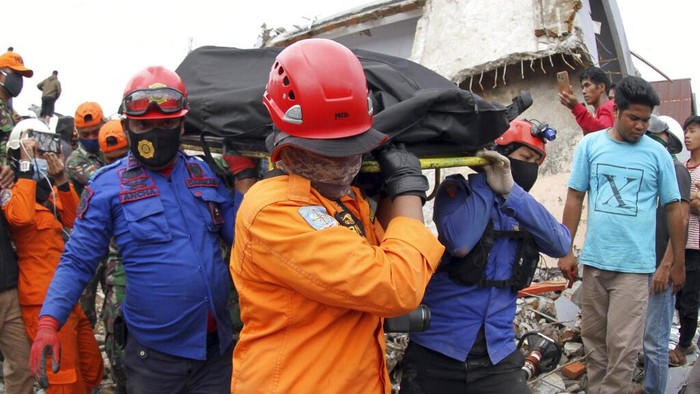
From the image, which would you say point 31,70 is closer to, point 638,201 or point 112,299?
point 112,299

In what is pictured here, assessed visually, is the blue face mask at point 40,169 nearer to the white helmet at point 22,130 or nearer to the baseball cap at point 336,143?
the white helmet at point 22,130

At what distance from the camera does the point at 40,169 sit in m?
4.04

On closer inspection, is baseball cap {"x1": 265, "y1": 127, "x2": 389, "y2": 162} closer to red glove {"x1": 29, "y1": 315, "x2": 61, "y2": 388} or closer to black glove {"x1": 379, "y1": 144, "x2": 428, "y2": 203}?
black glove {"x1": 379, "y1": 144, "x2": 428, "y2": 203}

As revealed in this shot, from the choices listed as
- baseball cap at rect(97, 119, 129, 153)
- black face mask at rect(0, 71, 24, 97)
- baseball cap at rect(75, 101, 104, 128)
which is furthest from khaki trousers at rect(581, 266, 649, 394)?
black face mask at rect(0, 71, 24, 97)

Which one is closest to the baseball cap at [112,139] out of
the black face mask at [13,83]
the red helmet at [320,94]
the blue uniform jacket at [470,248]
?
the black face mask at [13,83]

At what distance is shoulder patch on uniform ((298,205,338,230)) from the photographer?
1781mm

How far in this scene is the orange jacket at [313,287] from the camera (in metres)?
1.74

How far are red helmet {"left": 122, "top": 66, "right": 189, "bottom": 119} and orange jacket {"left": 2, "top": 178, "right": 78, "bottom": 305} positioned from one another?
152 cm

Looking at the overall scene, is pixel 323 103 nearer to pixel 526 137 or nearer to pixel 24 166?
pixel 526 137

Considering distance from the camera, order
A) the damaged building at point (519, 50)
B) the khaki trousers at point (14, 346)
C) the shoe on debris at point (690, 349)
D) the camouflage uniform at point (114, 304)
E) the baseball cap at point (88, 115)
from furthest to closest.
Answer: the damaged building at point (519, 50) → the shoe on debris at point (690, 349) → the baseball cap at point (88, 115) → the khaki trousers at point (14, 346) → the camouflage uniform at point (114, 304)

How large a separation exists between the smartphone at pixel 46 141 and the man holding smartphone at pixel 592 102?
410cm

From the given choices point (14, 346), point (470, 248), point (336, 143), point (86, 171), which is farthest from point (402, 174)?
point (86, 171)

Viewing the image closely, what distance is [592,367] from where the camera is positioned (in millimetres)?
4469

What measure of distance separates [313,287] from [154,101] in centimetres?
149
